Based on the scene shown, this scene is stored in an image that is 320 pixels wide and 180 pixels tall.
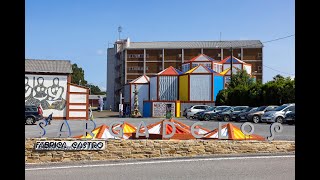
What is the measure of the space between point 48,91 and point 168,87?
96.7 ft

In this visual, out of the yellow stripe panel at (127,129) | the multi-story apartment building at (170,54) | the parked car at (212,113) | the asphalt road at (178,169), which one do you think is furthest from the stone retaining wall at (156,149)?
the multi-story apartment building at (170,54)

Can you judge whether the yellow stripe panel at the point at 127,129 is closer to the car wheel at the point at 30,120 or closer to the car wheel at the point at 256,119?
the car wheel at the point at 30,120

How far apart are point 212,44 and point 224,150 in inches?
3590

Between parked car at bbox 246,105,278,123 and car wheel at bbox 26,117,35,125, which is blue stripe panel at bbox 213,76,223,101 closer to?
parked car at bbox 246,105,278,123

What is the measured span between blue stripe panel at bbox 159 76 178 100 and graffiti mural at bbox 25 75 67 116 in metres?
28.0

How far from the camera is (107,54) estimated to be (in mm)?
117875

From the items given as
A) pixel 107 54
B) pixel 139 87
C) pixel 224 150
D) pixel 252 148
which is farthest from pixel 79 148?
pixel 107 54

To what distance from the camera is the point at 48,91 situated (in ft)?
154

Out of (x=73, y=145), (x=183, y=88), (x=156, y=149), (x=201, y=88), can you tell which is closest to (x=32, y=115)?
(x=73, y=145)

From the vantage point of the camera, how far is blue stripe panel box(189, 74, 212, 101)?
67.9 meters

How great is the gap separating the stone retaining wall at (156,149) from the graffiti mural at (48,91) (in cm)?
3389

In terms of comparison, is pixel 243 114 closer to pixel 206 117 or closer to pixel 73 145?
pixel 206 117
